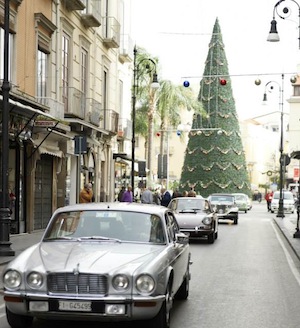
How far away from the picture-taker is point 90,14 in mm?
28281

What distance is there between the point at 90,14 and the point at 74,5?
6.43 ft

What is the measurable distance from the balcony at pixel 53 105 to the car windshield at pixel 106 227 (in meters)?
14.8

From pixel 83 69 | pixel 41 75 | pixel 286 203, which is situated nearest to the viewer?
pixel 41 75

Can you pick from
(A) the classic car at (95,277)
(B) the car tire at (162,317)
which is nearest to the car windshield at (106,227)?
(A) the classic car at (95,277)

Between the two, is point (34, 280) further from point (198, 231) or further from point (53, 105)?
point (53, 105)

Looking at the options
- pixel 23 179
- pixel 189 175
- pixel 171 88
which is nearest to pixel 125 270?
pixel 23 179

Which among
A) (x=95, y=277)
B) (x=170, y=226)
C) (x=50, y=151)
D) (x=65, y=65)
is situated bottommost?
(x=95, y=277)

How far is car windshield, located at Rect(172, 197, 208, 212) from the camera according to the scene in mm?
21891

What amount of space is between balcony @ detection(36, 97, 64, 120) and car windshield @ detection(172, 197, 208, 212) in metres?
5.33

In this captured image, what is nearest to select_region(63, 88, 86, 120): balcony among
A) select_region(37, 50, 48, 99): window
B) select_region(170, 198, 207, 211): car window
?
select_region(37, 50, 48, 99): window

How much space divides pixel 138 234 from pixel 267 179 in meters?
113

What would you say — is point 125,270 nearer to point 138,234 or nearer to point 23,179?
point 138,234

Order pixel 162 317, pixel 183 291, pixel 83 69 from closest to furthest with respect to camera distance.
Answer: pixel 162 317 < pixel 183 291 < pixel 83 69

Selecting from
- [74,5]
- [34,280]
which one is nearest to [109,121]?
[74,5]
